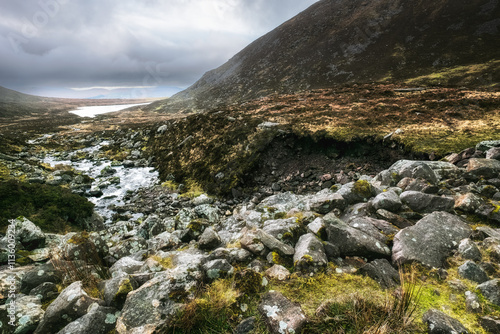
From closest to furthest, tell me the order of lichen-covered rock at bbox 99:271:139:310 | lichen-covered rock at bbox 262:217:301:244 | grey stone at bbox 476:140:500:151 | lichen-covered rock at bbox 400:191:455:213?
lichen-covered rock at bbox 99:271:139:310 < lichen-covered rock at bbox 262:217:301:244 < lichen-covered rock at bbox 400:191:455:213 < grey stone at bbox 476:140:500:151

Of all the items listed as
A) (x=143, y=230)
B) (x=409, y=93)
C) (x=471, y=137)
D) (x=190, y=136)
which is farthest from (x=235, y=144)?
(x=409, y=93)

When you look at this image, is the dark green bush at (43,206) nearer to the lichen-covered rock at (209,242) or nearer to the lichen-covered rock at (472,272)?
the lichen-covered rock at (209,242)

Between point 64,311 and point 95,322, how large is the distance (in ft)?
2.13

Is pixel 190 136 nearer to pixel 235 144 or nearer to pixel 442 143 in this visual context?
pixel 235 144

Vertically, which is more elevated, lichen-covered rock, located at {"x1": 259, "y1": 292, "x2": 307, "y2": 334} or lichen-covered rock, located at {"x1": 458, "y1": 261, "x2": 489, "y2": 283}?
lichen-covered rock, located at {"x1": 259, "y1": 292, "x2": 307, "y2": 334}

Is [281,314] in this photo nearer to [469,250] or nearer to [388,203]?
[469,250]

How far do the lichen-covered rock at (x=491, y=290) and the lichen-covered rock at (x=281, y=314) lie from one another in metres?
3.02

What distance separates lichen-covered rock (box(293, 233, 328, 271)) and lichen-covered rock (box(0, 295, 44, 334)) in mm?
4673

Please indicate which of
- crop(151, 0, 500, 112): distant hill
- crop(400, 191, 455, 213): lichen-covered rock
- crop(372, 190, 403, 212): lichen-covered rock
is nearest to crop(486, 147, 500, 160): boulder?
crop(400, 191, 455, 213): lichen-covered rock

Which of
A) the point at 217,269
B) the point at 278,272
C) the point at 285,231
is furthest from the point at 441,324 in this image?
the point at 217,269

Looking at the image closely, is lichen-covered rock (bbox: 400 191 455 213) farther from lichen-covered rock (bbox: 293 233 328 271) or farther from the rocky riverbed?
lichen-covered rock (bbox: 293 233 328 271)

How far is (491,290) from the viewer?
347 cm

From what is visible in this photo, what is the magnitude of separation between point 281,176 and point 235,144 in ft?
18.5

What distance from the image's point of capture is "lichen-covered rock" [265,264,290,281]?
13.9 feet
